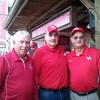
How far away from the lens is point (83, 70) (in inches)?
144

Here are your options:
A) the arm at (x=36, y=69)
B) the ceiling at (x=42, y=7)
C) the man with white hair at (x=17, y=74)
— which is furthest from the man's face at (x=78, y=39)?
the ceiling at (x=42, y=7)

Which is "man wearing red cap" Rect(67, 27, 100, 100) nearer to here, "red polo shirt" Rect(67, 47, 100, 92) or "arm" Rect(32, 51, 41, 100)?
"red polo shirt" Rect(67, 47, 100, 92)

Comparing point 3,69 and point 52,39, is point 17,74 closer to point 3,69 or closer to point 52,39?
point 3,69

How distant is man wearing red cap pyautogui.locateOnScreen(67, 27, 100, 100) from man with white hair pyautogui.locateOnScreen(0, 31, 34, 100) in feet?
2.12

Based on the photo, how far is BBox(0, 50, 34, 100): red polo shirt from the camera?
133 inches

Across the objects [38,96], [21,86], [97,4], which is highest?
[97,4]

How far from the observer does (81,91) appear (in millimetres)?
3734

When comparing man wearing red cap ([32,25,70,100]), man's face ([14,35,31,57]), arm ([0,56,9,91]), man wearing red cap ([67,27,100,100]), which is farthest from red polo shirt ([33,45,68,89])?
arm ([0,56,9,91])

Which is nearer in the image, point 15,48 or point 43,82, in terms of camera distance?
point 15,48

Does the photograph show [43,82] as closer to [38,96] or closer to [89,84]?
[38,96]

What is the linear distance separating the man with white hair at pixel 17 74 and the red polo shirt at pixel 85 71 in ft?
2.08

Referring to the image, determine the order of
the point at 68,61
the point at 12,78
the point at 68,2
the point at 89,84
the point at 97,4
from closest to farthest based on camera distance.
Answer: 1. the point at 12,78
2. the point at 89,84
3. the point at 68,61
4. the point at 97,4
5. the point at 68,2

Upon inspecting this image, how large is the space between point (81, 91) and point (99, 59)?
0.52m

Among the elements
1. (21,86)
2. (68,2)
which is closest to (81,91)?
(21,86)
